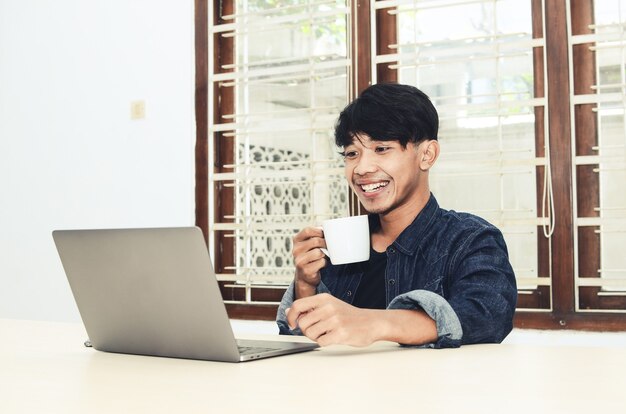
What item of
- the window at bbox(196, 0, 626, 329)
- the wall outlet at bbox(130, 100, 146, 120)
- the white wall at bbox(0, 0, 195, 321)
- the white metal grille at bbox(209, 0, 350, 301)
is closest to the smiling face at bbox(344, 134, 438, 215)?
the window at bbox(196, 0, 626, 329)

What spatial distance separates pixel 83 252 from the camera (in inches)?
46.0

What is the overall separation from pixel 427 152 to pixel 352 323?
0.70 m

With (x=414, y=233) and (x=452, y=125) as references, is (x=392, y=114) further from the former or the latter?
(x=452, y=125)

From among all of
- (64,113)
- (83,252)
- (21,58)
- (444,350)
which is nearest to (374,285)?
(444,350)

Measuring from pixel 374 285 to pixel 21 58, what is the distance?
2.33 meters

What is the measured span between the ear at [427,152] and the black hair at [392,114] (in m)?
0.03

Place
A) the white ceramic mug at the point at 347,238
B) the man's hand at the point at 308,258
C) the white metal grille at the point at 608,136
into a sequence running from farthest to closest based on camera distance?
the white metal grille at the point at 608,136, the man's hand at the point at 308,258, the white ceramic mug at the point at 347,238

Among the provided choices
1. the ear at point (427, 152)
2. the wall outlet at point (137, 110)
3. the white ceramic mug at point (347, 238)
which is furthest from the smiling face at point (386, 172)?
the wall outlet at point (137, 110)

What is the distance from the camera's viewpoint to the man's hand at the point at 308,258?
1.44 m

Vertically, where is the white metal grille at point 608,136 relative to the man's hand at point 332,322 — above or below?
above

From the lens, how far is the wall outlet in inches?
121

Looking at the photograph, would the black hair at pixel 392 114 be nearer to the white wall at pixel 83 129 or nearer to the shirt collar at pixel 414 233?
the shirt collar at pixel 414 233

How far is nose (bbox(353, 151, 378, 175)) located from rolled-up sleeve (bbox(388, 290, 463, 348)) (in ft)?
1.54

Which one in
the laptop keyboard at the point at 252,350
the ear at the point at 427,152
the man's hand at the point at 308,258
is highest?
the ear at the point at 427,152
